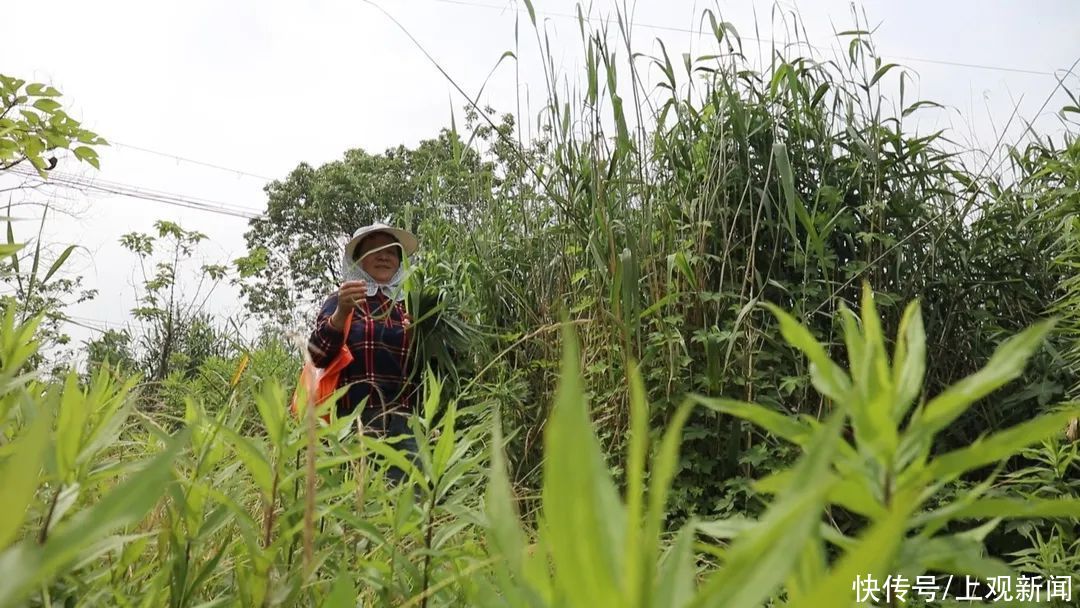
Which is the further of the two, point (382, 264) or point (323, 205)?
point (323, 205)

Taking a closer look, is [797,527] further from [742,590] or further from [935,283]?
[935,283]

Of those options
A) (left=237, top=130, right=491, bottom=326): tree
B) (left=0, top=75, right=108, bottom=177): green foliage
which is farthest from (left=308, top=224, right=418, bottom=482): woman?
(left=237, top=130, right=491, bottom=326): tree

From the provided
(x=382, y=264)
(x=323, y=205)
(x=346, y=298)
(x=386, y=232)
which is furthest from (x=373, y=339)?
(x=323, y=205)

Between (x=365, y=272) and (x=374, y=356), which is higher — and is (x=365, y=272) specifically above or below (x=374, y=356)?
above

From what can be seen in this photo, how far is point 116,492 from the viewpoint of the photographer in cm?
17

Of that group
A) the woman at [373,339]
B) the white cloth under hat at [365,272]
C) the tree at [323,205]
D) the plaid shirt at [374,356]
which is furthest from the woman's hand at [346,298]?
the tree at [323,205]

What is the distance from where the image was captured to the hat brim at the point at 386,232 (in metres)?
2.89

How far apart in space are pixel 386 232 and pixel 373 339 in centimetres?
63

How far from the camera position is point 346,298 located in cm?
221

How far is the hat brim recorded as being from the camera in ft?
9.50

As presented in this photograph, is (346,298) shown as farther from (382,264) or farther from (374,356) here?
(382,264)

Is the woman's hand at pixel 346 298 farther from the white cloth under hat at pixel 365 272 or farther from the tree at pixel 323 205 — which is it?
the tree at pixel 323 205

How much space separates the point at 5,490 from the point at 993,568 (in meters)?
0.29

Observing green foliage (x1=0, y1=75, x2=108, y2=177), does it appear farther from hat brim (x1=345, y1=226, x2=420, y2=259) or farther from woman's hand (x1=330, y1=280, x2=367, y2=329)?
hat brim (x1=345, y1=226, x2=420, y2=259)
